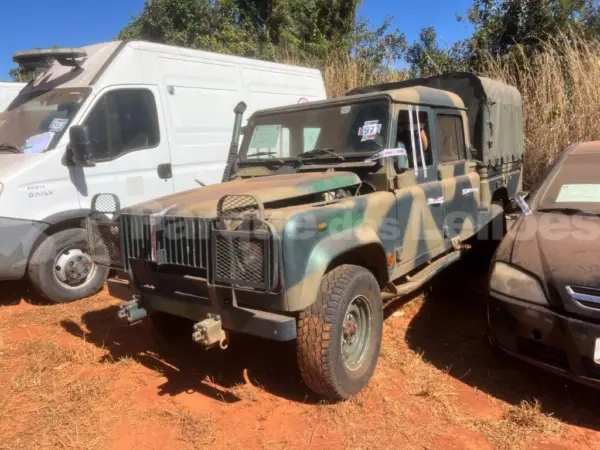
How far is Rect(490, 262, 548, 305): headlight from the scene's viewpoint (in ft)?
9.96

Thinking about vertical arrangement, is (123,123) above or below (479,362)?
above

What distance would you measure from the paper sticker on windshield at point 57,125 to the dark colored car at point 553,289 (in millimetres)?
4352

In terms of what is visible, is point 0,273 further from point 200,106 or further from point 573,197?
point 573,197

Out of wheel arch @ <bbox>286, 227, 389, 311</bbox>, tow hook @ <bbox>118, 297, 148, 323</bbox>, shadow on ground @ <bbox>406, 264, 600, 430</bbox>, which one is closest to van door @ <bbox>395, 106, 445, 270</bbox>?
wheel arch @ <bbox>286, 227, 389, 311</bbox>

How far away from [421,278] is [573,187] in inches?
54.4

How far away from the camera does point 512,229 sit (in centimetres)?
373

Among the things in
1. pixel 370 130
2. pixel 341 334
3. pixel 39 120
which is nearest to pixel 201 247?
pixel 341 334

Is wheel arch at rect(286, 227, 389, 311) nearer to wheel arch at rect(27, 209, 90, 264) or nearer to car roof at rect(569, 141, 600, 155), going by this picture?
car roof at rect(569, 141, 600, 155)

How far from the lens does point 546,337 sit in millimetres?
2977

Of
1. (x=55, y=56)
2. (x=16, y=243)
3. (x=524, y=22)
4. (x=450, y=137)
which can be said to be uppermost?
(x=524, y=22)

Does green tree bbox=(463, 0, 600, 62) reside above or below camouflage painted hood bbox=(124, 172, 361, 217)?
above

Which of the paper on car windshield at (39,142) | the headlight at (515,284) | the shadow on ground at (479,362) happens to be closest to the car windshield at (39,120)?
the paper on car windshield at (39,142)

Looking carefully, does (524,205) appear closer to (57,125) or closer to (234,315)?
(234,315)

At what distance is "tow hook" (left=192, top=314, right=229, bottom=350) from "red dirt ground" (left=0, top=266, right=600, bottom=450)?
0.53 m
